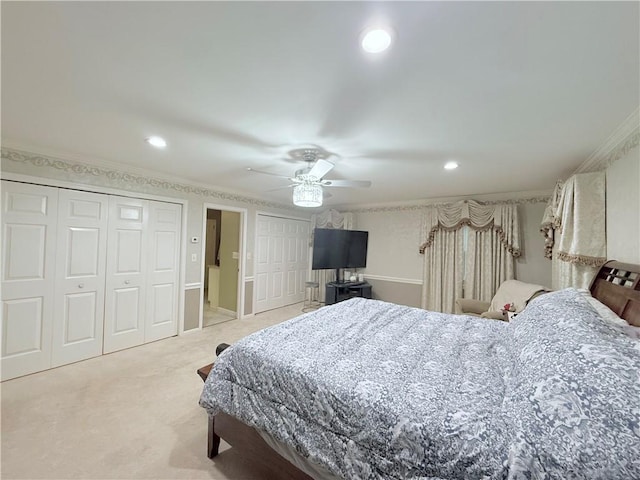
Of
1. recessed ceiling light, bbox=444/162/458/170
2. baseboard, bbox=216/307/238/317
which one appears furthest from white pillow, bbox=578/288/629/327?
baseboard, bbox=216/307/238/317

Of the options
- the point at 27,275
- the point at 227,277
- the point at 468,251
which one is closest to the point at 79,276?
the point at 27,275

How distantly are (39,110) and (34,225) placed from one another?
1.40 metres

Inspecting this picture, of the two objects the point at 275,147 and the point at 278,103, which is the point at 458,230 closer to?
the point at 275,147

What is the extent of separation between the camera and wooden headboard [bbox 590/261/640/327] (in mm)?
1426

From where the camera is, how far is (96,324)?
3043 millimetres

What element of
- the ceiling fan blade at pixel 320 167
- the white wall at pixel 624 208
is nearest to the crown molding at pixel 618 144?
the white wall at pixel 624 208

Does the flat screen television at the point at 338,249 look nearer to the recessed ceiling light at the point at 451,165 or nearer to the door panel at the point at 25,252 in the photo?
the recessed ceiling light at the point at 451,165

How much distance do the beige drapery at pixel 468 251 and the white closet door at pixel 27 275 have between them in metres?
5.12

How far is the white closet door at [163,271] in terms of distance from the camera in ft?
11.4

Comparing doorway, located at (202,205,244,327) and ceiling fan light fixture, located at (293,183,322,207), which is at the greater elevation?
ceiling fan light fixture, located at (293,183,322,207)

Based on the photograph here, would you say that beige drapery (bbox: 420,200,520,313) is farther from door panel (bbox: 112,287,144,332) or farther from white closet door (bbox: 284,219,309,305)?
door panel (bbox: 112,287,144,332)

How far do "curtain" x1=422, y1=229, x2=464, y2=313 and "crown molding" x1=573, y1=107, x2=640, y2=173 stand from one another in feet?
6.87

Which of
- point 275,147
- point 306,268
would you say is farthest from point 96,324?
point 306,268

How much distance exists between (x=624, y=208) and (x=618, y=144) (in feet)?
1.69
